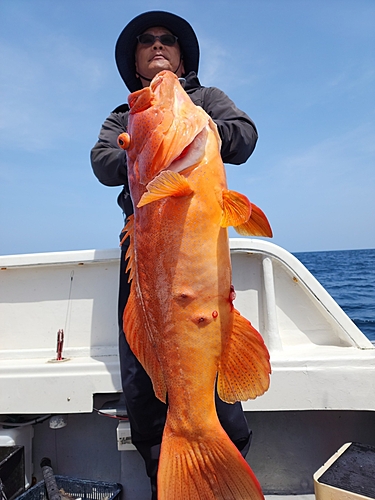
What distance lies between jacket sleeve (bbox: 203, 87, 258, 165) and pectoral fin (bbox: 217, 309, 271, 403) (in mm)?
934

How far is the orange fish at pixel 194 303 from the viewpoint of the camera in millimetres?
1756

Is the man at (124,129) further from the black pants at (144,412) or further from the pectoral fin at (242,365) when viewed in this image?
the pectoral fin at (242,365)

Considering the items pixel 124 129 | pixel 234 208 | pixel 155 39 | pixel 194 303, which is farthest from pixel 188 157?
pixel 155 39

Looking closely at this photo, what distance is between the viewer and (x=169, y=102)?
1.90 metres

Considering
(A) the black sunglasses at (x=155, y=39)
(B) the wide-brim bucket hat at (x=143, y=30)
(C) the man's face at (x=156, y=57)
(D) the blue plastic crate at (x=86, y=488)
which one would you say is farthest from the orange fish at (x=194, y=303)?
(D) the blue plastic crate at (x=86, y=488)

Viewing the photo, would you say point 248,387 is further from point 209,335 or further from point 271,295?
point 271,295

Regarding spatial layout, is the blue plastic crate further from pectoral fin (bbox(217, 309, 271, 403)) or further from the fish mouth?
the fish mouth

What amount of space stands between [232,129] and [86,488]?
114 inches

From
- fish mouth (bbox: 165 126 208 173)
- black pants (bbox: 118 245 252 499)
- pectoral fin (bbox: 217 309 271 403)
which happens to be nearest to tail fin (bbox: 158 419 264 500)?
pectoral fin (bbox: 217 309 271 403)

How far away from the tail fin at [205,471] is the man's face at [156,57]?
2247mm

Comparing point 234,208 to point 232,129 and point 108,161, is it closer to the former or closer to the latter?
point 232,129

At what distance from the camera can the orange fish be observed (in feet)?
5.76

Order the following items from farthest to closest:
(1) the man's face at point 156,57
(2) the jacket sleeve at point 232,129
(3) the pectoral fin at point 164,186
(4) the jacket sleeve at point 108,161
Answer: (1) the man's face at point 156,57, (4) the jacket sleeve at point 108,161, (2) the jacket sleeve at point 232,129, (3) the pectoral fin at point 164,186

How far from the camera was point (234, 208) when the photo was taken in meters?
1.73
